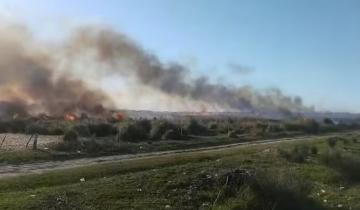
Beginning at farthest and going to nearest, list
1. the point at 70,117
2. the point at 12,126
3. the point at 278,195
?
the point at 70,117, the point at 12,126, the point at 278,195

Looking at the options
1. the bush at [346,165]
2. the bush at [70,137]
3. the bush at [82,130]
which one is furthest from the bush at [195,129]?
the bush at [346,165]

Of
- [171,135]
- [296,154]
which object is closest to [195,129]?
[171,135]

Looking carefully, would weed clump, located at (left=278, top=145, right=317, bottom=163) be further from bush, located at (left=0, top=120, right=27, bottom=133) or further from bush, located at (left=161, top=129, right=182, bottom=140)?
bush, located at (left=0, top=120, right=27, bottom=133)

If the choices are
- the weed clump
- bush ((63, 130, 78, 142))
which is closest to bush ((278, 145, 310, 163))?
the weed clump

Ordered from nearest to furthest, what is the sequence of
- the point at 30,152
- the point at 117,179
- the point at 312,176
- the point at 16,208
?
the point at 16,208, the point at 117,179, the point at 312,176, the point at 30,152

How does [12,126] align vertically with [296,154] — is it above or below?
above

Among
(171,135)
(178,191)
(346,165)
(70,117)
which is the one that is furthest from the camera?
(70,117)

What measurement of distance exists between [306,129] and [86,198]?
84.4 metres

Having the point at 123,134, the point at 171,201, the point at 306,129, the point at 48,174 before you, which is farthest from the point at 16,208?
the point at 306,129

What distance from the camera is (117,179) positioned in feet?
96.4

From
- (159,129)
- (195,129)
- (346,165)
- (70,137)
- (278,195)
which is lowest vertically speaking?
(278,195)

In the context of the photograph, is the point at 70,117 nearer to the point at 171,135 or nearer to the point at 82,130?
the point at 82,130

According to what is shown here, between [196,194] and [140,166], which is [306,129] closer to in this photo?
[140,166]

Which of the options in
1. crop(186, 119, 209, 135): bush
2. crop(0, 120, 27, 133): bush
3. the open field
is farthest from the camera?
crop(186, 119, 209, 135): bush
